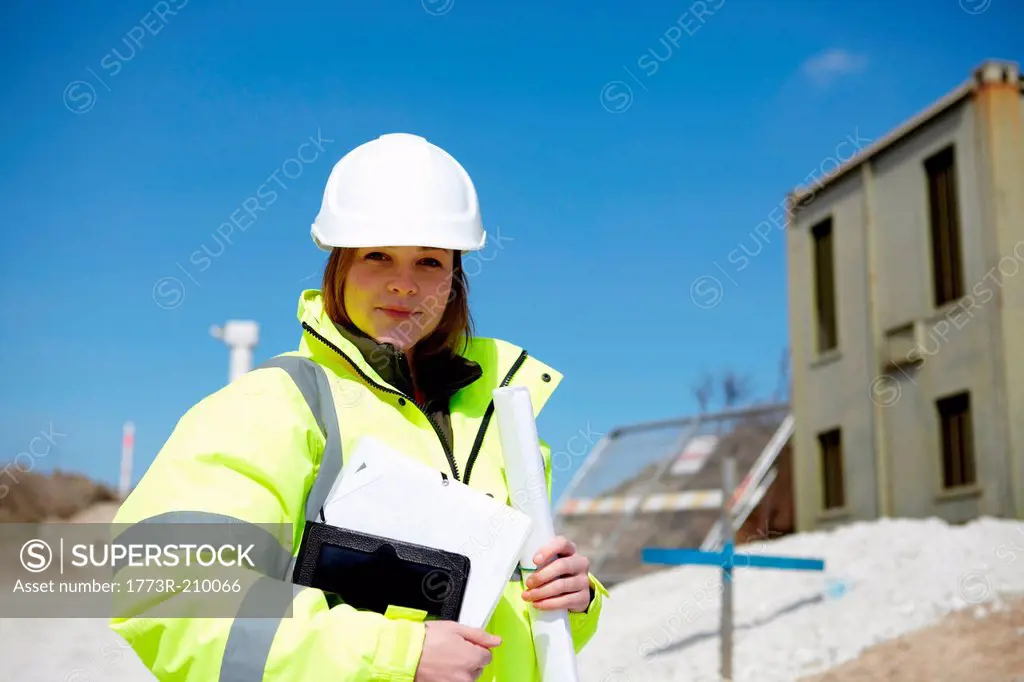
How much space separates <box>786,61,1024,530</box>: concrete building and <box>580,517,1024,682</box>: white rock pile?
3.71ft

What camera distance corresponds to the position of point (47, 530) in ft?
9.07

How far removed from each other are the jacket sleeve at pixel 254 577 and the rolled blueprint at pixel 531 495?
0.36 metres

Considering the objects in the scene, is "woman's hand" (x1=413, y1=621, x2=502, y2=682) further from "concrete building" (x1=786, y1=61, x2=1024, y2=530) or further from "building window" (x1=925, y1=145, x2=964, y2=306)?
"building window" (x1=925, y1=145, x2=964, y2=306)

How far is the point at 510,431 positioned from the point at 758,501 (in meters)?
15.4

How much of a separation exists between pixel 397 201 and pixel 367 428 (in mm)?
469

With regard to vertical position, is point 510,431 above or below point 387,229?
below

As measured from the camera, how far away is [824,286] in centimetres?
1680

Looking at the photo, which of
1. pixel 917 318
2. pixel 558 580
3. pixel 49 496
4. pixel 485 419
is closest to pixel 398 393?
pixel 485 419

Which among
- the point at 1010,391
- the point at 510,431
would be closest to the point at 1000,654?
the point at 1010,391

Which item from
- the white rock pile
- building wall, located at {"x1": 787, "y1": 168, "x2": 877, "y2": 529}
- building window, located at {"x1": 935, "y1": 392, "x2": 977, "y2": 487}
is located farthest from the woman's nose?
building wall, located at {"x1": 787, "y1": 168, "x2": 877, "y2": 529}

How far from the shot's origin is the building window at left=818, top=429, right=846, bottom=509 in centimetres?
1609

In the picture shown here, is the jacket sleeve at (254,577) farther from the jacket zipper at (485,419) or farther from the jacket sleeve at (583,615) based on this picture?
the jacket sleeve at (583,615)

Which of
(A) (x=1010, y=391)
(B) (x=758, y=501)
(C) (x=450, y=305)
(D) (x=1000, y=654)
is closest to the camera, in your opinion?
(C) (x=450, y=305)

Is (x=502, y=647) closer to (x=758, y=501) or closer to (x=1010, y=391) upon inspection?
(x=1010, y=391)
